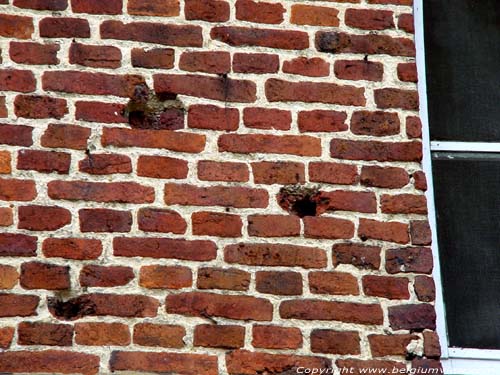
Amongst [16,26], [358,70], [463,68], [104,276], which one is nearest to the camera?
[104,276]

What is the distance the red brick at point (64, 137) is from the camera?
298 centimetres

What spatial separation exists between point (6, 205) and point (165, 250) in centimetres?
55

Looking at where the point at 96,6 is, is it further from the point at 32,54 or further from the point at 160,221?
the point at 160,221

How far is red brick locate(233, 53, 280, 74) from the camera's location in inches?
123

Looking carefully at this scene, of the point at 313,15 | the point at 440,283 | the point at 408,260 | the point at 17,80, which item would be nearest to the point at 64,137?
the point at 17,80

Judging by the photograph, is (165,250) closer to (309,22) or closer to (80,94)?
(80,94)

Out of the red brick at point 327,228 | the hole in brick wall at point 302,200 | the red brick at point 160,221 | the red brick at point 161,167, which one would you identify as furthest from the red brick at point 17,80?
the red brick at point 327,228

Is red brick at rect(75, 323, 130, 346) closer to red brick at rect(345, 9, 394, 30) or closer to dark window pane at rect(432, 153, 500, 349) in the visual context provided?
dark window pane at rect(432, 153, 500, 349)

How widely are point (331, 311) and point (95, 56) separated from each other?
1.21 meters

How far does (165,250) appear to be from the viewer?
2.93 metres

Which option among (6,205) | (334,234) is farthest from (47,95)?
(334,234)

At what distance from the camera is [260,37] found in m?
3.17

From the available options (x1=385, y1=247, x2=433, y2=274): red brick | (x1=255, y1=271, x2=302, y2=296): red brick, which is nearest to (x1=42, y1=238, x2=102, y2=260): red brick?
(x1=255, y1=271, x2=302, y2=296): red brick

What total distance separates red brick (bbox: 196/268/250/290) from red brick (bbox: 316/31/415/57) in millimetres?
896
